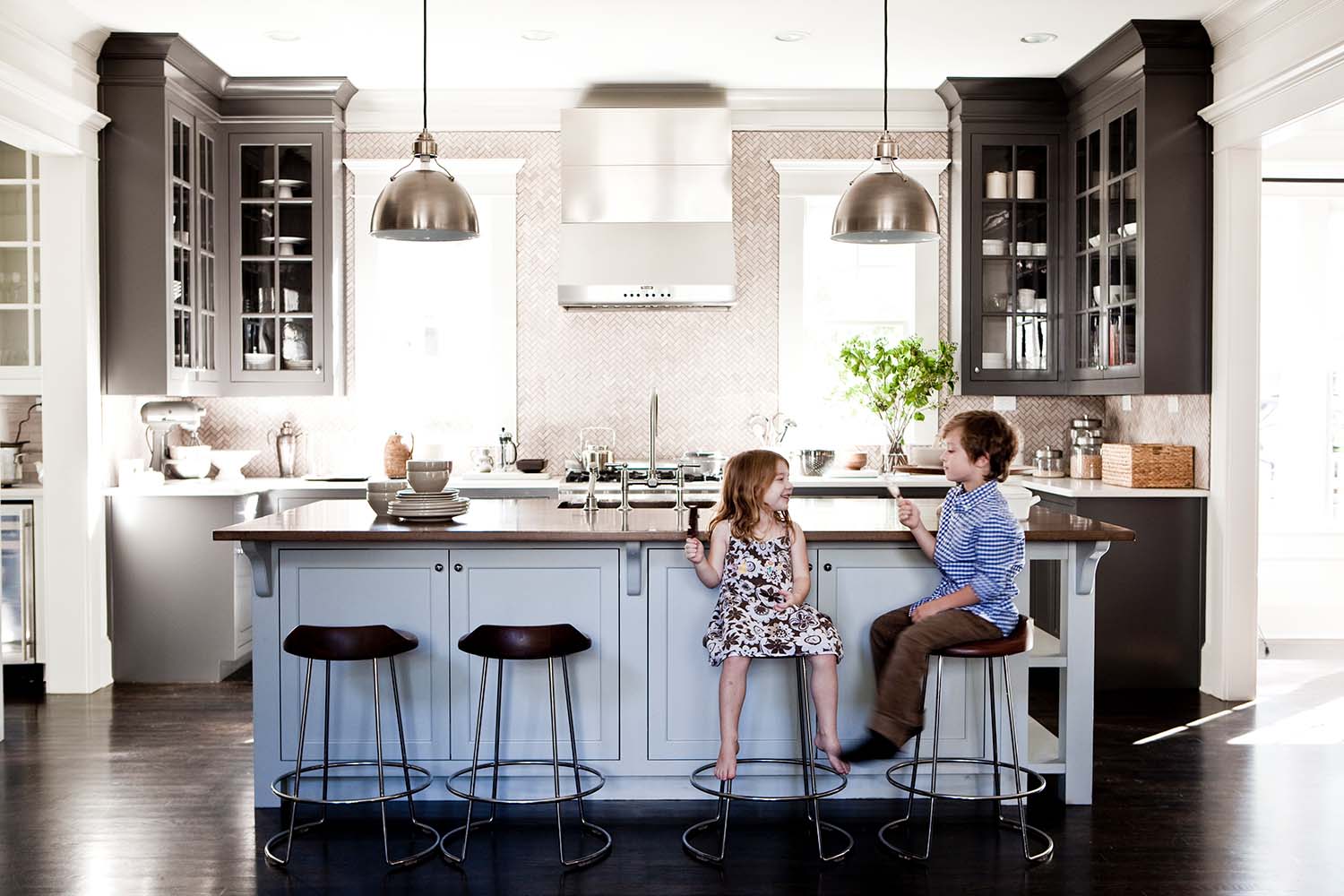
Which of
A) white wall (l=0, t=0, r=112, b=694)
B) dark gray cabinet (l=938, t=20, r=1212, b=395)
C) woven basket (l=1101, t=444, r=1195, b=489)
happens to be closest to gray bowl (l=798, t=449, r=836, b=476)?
dark gray cabinet (l=938, t=20, r=1212, b=395)

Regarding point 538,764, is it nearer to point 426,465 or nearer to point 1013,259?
point 426,465

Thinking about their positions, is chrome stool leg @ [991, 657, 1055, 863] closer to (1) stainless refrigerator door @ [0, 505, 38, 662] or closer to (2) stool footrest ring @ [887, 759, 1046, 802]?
(2) stool footrest ring @ [887, 759, 1046, 802]

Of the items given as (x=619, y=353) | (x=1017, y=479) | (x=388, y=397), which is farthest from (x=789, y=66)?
(x=388, y=397)

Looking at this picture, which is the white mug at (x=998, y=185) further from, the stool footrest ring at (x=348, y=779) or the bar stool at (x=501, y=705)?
the stool footrest ring at (x=348, y=779)

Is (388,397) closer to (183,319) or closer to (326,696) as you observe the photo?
(183,319)

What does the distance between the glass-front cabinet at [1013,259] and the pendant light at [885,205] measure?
2483mm

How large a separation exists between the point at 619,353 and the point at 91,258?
2610mm

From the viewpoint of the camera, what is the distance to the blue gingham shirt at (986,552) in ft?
10.2

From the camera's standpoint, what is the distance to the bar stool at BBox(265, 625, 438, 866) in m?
3.06

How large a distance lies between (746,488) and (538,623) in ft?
2.64

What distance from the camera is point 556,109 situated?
240 inches

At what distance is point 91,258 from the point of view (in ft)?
16.6

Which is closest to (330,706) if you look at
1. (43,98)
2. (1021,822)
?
(1021,822)

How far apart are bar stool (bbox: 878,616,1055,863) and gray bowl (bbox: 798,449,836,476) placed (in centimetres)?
254
